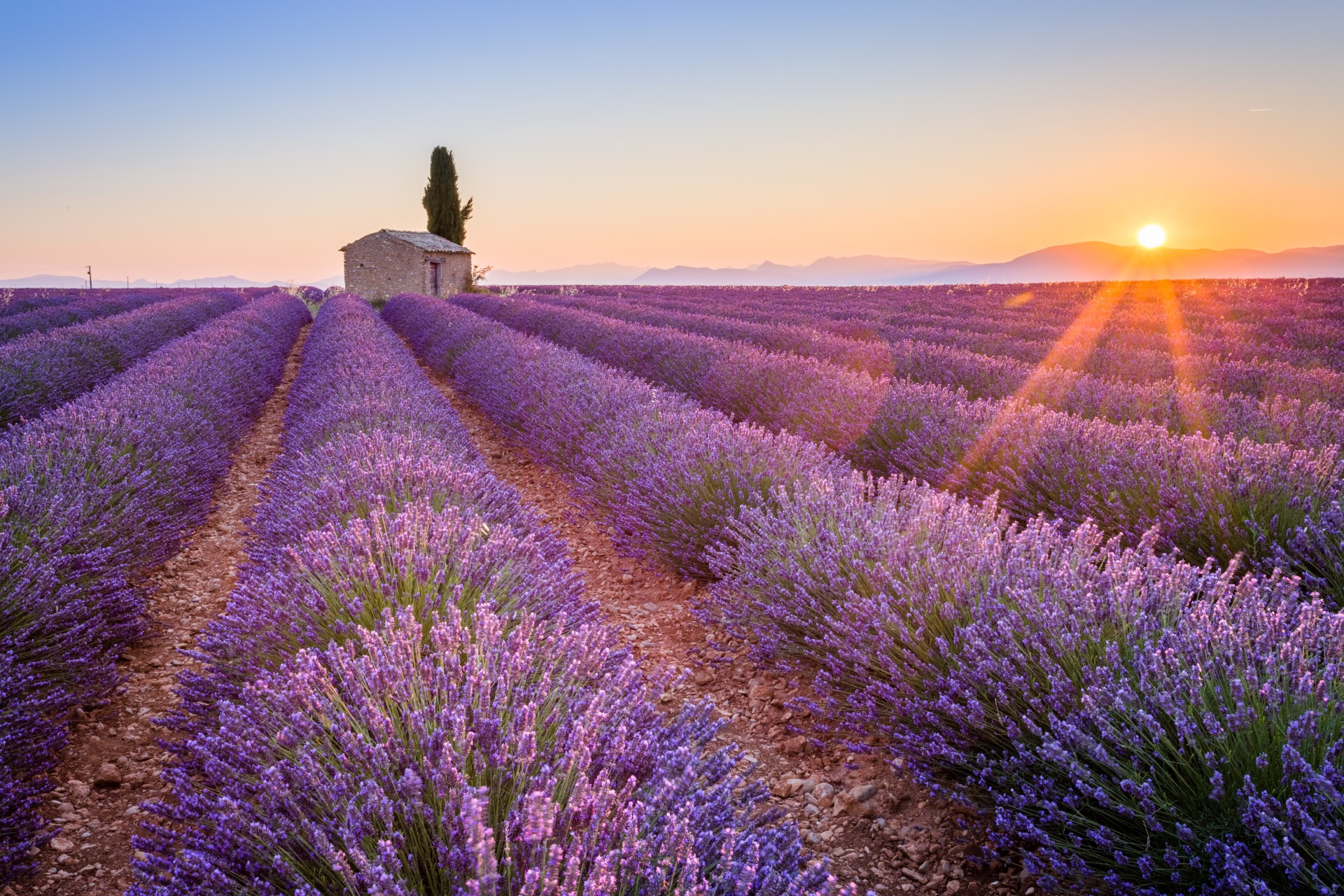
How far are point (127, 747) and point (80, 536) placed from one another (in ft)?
3.02

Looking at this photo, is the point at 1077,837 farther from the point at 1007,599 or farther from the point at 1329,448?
the point at 1329,448

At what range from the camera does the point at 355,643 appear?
2000mm

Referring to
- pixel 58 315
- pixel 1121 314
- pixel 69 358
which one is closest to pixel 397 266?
pixel 58 315

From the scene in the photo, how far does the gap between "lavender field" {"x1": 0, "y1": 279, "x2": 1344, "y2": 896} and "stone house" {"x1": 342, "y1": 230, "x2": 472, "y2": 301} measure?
23.8 metres

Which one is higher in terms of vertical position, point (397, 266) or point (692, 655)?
point (397, 266)

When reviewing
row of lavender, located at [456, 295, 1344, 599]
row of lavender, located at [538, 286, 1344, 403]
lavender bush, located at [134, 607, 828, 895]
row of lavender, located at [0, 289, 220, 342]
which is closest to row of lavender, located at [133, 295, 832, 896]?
lavender bush, located at [134, 607, 828, 895]

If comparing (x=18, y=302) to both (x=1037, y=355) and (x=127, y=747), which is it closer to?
(x=127, y=747)

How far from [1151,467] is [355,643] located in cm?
337

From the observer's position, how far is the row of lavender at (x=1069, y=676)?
1365 mm

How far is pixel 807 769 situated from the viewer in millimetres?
2385

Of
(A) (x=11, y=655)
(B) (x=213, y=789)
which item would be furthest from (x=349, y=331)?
(B) (x=213, y=789)

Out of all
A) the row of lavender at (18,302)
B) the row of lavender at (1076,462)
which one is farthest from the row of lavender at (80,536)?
the row of lavender at (18,302)

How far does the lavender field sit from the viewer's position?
4.22 feet

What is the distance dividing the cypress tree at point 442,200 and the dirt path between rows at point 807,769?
34.6 m
